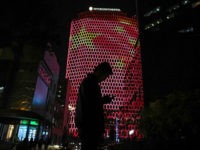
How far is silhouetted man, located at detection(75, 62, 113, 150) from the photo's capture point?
259cm

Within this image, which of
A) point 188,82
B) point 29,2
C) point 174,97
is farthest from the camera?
point 188,82

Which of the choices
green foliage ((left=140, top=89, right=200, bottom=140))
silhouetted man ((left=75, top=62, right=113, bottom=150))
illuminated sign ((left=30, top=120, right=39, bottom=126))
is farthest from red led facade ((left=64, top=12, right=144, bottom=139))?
silhouetted man ((left=75, top=62, right=113, bottom=150))

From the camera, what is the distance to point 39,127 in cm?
2805

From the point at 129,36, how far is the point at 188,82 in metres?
90.1

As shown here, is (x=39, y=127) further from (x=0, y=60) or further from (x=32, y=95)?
(x=0, y=60)

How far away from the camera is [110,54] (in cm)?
11750

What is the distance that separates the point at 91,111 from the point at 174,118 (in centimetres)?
1471

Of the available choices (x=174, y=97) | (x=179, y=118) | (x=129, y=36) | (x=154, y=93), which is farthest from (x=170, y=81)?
(x=129, y=36)

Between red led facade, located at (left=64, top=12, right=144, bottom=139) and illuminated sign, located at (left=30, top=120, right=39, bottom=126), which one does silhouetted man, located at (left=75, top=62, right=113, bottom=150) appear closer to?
illuminated sign, located at (left=30, top=120, right=39, bottom=126)

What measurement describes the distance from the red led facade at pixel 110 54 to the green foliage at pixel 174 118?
86.9 metres

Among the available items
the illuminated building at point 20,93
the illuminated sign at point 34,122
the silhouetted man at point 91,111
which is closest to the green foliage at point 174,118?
the silhouetted man at point 91,111

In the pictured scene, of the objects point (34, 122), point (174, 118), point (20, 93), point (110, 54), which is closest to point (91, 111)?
point (174, 118)

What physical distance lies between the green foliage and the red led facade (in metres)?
86.9

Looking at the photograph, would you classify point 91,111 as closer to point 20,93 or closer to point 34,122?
point 20,93
